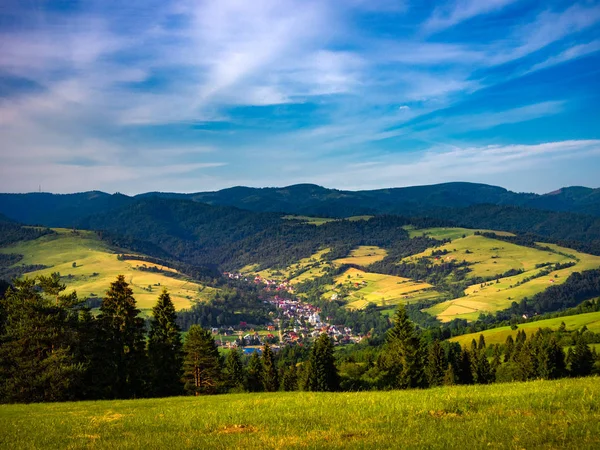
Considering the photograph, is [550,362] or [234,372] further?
[234,372]

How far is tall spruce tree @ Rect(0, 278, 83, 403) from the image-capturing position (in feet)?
111

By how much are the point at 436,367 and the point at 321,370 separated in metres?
24.8

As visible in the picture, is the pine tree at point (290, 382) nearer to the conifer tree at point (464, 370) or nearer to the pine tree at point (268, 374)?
the pine tree at point (268, 374)

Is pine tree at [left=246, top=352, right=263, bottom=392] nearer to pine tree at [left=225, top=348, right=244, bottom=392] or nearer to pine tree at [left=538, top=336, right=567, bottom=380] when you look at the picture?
pine tree at [left=225, top=348, right=244, bottom=392]

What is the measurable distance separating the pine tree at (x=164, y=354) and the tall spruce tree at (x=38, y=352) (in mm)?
8326

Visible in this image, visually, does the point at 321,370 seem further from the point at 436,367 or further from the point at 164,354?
the point at 164,354

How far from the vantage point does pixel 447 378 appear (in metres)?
70.5

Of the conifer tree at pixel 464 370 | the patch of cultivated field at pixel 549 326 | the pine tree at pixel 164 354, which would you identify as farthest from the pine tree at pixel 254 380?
the patch of cultivated field at pixel 549 326

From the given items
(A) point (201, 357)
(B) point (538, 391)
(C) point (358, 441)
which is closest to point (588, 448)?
(C) point (358, 441)

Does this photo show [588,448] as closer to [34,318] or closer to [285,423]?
[285,423]

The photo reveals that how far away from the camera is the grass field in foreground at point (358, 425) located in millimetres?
11836

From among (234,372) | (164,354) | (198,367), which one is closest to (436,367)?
(234,372)

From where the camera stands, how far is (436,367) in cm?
7838

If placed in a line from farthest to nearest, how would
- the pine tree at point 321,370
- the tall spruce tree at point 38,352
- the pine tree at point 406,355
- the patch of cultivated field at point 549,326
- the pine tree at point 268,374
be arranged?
1. the patch of cultivated field at point 549,326
2. the pine tree at point 268,374
3. the pine tree at point 321,370
4. the pine tree at point 406,355
5. the tall spruce tree at point 38,352
